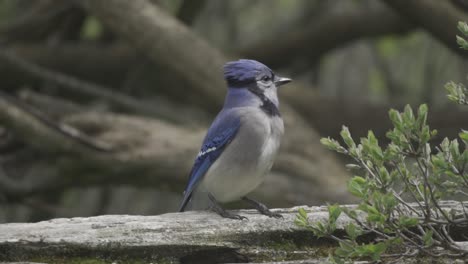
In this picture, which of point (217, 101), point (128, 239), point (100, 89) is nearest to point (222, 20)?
point (100, 89)

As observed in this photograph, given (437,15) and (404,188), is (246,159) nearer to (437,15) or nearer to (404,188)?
(404,188)

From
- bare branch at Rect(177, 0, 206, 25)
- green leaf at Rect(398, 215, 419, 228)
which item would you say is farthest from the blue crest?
bare branch at Rect(177, 0, 206, 25)

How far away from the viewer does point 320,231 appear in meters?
3.23

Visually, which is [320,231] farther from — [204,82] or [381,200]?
[204,82]

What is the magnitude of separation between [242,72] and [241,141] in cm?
43

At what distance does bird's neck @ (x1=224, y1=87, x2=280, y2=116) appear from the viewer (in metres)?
5.04

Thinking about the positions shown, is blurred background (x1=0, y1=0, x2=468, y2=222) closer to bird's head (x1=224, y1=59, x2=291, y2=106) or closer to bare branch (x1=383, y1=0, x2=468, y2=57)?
bare branch (x1=383, y1=0, x2=468, y2=57)

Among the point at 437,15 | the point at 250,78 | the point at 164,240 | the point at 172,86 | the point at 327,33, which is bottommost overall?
the point at 164,240

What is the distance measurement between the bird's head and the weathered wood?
1.36 meters

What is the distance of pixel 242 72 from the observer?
16.9 ft

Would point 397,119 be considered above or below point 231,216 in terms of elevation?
above

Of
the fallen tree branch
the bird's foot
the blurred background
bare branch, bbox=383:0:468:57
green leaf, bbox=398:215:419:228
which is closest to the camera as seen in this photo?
green leaf, bbox=398:215:419:228

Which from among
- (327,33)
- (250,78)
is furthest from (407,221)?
(327,33)

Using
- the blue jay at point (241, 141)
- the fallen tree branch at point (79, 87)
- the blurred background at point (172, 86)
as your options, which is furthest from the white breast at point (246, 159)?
the fallen tree branch at point (79, 87)
